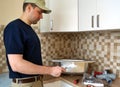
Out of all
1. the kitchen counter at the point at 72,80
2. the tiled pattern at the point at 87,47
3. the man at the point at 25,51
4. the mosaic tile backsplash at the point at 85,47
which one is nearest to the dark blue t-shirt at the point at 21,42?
the man at the point at 25,51

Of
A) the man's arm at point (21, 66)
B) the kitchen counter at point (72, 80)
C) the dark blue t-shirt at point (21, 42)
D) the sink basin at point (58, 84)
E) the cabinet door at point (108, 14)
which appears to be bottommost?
the sink basin at point (58, 84)

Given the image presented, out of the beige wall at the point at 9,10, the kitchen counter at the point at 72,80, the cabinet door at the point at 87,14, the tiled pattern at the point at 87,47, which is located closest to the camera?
the cabinet door at the point at 87,14

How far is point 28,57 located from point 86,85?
1.93ft

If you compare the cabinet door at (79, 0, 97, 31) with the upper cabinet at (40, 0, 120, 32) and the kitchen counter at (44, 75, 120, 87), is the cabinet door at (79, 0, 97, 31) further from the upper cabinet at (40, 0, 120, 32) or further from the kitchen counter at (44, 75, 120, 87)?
the kitchen counter at (44, 75, 120, 87)

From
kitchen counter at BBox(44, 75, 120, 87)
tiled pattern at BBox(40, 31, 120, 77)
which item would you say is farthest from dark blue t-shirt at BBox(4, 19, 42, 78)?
tiled pattern at BBox(40, 31, 120, 77)

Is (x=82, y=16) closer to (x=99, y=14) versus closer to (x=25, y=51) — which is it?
(x=99, y=14)

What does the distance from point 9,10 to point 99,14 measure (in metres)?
1.06

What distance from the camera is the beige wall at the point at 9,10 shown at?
190cm

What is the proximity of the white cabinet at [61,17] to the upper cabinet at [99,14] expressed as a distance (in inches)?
3.4

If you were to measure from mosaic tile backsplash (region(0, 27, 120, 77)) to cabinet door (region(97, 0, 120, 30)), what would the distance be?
16.4 inches

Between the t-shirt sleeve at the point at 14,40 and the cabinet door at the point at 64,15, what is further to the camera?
the cabinet door at the point at 64,15

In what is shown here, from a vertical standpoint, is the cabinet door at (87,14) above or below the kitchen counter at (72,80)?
above

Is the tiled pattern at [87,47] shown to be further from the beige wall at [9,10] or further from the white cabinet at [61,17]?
the beige wall at [9,10]

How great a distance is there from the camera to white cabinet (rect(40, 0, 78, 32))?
1.65m
